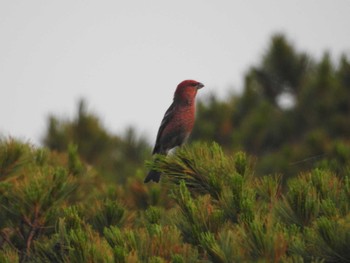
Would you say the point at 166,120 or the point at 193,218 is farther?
the point at 166,120

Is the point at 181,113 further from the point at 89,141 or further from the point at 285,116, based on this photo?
the point at 285,116

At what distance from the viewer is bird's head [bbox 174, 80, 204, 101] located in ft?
16.8

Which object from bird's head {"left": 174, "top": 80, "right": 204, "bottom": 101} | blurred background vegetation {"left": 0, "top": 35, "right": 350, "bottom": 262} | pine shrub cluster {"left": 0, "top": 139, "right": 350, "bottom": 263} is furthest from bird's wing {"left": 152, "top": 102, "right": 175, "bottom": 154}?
pine shrub cluster {"left": 0, "top": 139, "right": 350, "bottom": 263}

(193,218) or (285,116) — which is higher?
(285,116)

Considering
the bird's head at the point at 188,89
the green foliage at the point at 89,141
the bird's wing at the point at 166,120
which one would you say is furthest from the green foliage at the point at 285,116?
the bird's head at the point at 188,89

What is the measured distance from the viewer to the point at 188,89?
512 centimetres

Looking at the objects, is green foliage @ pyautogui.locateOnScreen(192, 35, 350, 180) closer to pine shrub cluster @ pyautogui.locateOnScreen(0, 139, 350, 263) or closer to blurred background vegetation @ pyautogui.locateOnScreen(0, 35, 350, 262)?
blurred background vegetation @ pyautogui.locateOnScreen(0, 35, 350, 262)

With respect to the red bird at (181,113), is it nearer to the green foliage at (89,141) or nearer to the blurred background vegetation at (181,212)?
the blurred background vegetation at (181,212)

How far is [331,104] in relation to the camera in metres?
8.09

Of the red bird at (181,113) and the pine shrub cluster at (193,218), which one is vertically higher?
the red bird at (181,113)

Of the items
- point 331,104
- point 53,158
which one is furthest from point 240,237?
point 331,104

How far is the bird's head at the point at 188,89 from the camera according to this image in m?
5.11

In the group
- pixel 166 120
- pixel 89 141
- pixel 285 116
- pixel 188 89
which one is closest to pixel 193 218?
pixel 188 89

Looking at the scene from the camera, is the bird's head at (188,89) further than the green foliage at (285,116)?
No
